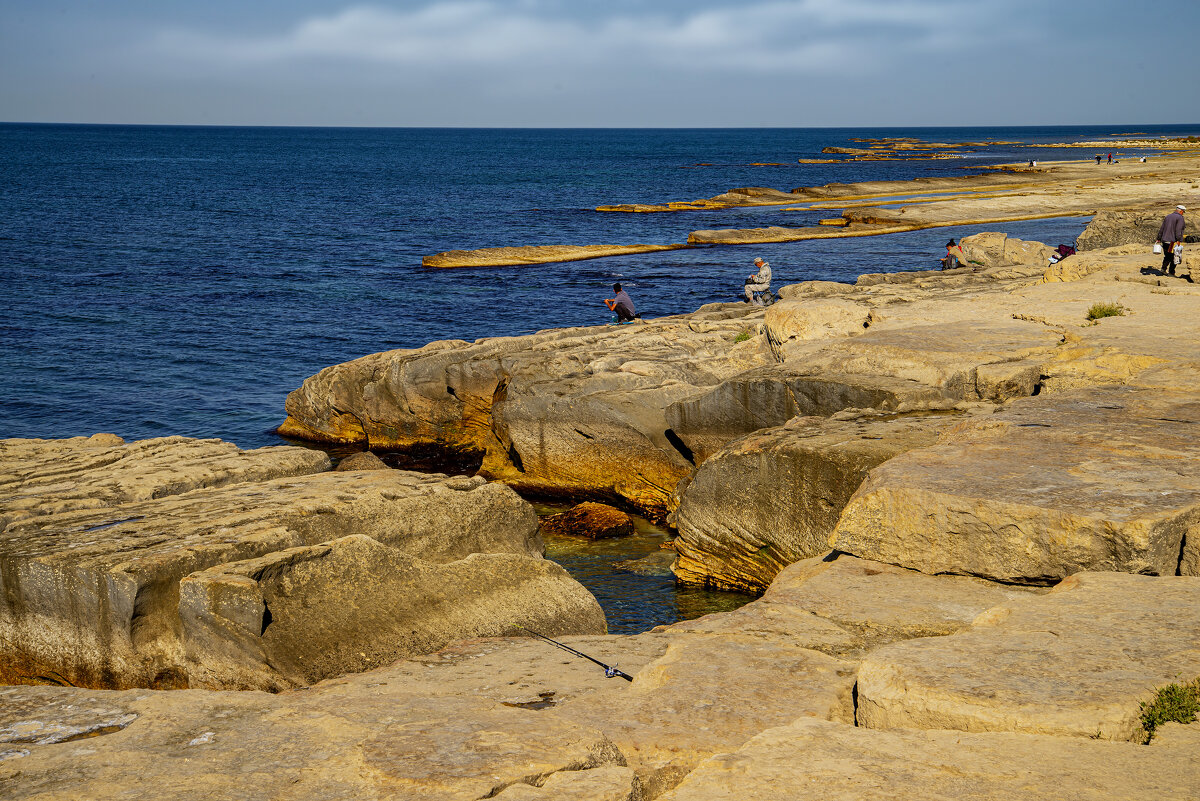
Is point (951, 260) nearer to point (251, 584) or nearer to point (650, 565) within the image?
point (650, 565)

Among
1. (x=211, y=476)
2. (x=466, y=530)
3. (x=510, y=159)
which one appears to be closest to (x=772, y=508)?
(x=466, y=530)

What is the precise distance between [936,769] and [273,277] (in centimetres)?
4357

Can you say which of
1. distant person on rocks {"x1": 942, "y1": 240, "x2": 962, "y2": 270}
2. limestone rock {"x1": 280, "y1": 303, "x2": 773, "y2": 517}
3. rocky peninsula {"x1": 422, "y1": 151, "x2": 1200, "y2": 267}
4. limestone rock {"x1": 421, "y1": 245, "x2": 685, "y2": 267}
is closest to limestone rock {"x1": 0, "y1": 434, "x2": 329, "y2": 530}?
limestone rock {"x1": 280, "y1": 303, "x2": 773, "y2": 517}

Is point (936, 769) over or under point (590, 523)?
over

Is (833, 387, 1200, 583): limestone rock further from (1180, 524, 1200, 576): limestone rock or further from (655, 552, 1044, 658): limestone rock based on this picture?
(655, 552, 1044, 658): limestone rock

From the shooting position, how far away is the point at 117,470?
41.4 ft

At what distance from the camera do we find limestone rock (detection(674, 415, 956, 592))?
37.5ft

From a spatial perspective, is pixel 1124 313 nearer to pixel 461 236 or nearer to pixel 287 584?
pixel 287 584

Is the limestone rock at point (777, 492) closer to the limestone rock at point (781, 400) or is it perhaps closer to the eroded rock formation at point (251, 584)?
the limestone rock at point (781, 400)

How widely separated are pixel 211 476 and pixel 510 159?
490 feet

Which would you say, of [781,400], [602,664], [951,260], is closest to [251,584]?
[602,664]

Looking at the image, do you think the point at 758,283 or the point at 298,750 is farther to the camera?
the point at 758,283

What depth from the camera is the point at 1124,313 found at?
15633mm

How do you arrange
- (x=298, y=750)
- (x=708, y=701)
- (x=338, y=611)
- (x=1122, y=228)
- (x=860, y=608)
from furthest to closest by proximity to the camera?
(x=1122, y=228)
(x=338, y=611)
(x=860, y=608)
(x=708, y=701)
(x=298, y=750)
